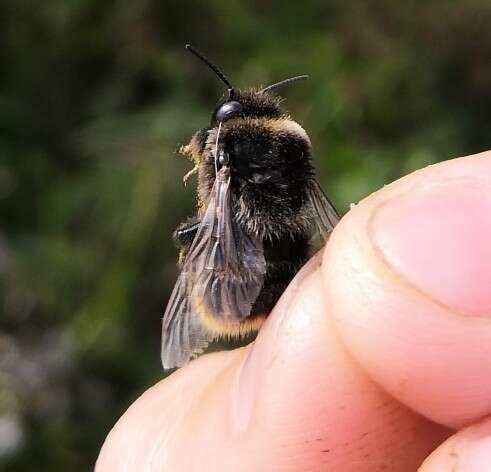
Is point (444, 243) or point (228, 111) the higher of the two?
point (228, 111)

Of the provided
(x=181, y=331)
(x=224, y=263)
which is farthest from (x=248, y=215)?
(x=181, y=331)

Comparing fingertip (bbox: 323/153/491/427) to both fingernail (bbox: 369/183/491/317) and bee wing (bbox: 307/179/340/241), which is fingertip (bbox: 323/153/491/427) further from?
bee wing (bbox: 307/179/340/241)

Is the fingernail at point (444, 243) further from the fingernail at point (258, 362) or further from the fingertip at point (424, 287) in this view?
the fingernail at point (258, 362)

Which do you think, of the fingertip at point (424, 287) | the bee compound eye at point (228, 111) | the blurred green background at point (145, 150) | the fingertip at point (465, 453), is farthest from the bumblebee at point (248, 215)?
the blurred green background at point (145, 150)

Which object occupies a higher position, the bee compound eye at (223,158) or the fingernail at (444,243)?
the bee compound eye at (223,158)

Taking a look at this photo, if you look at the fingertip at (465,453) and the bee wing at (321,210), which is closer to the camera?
the fingertip at (465,453)

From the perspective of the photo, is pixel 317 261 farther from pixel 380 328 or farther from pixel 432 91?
pixel 432 91

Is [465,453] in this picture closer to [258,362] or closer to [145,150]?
[258,362]
